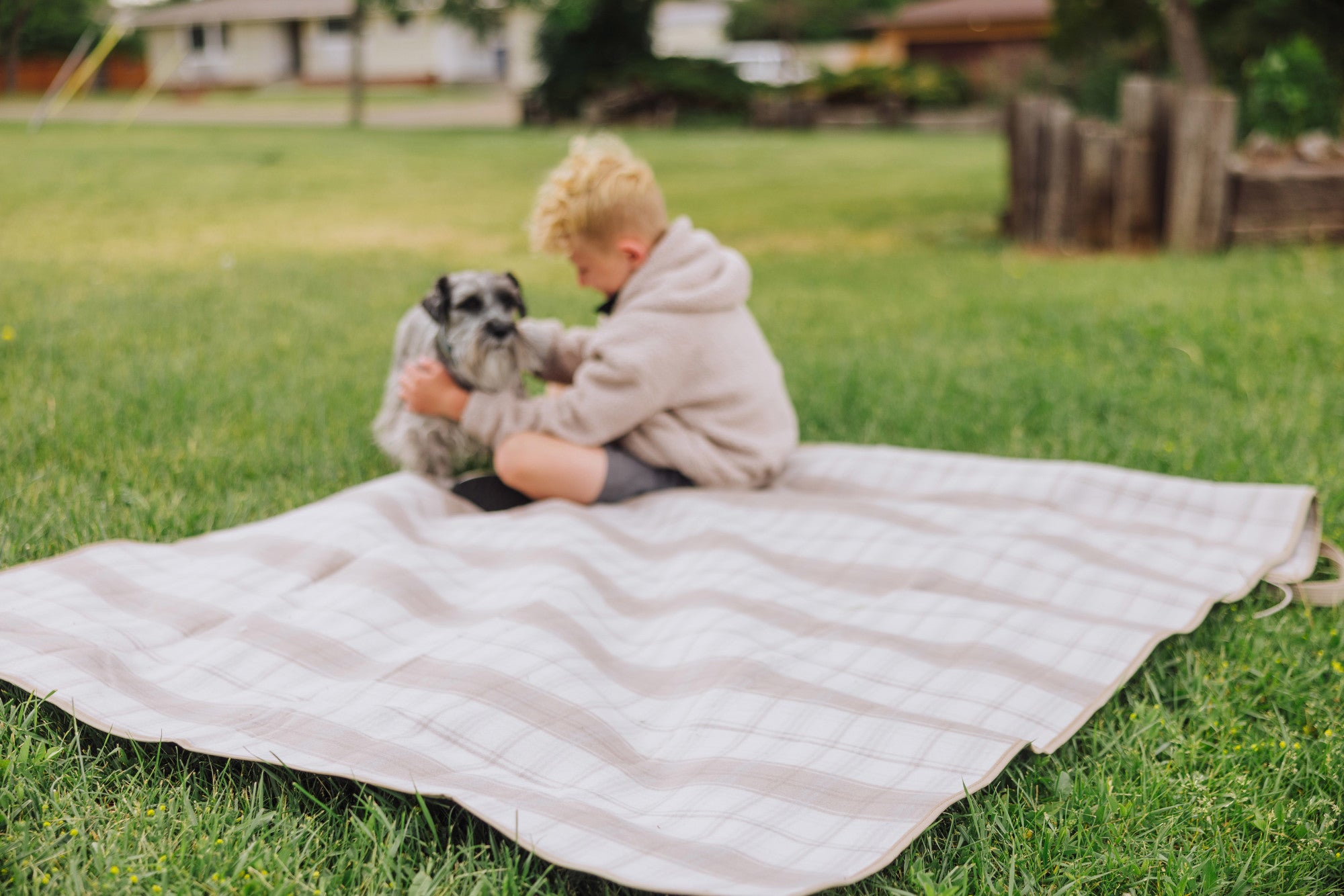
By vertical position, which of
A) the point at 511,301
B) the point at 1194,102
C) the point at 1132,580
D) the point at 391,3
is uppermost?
the point at 391,3

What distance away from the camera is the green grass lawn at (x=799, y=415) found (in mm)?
2027

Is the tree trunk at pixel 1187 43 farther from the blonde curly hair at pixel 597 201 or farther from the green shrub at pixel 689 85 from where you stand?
the green shrub at pixel 689 85

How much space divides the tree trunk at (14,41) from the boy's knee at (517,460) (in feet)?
25.1

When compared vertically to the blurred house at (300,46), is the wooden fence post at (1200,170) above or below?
below

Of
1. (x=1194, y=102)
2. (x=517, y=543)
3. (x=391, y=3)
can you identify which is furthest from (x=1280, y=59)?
(x=391, y=3)

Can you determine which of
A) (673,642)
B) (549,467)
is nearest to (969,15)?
(549,467)

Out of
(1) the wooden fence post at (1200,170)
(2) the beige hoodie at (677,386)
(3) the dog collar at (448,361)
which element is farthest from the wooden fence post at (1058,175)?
(3) the dog collar at (448,361)

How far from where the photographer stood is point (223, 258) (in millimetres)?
8516

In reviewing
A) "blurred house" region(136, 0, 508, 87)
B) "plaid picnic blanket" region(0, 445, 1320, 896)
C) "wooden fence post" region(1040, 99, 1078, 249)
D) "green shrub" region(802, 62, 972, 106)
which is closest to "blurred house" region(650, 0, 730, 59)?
"blurred house" region(136, 0, 508, 87)

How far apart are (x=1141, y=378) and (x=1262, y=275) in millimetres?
2735

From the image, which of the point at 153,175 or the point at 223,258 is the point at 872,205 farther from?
the point at 153,175

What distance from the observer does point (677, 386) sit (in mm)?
3723

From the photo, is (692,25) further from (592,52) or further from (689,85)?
(689,85)

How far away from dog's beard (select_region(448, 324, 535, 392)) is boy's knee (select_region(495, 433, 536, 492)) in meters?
0.21
